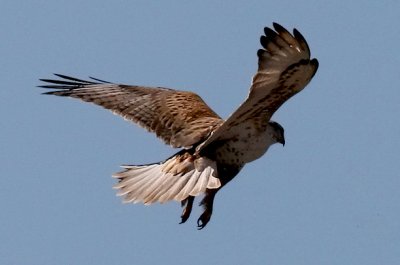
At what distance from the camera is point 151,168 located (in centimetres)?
955

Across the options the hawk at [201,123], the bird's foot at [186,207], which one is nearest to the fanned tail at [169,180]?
the hawk at [201,123]

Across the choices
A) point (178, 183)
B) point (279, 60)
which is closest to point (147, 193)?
point (178, 183)

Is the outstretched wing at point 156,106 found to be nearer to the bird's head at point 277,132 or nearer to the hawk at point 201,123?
the hawk at point 201,123

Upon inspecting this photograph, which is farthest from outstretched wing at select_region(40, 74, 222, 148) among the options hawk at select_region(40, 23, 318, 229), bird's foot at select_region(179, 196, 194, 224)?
bird's foot at select_region(179, 196, 194, 224)

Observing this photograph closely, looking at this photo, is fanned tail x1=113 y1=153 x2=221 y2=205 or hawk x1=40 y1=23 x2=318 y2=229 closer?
hawk x1=40 y1=23 x2=318 y2=229

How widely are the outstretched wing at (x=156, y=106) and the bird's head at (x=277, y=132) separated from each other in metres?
0.53

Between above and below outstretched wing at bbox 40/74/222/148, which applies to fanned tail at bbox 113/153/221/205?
below

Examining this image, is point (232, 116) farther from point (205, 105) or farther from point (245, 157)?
point (205, 105)

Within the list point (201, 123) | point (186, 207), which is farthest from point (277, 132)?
point (186, 207)

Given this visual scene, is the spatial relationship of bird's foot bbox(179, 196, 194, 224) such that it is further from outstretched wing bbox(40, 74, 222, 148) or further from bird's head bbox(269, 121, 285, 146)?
bird's head bbox(269, 121, 285, 146)

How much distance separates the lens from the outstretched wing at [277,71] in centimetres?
802

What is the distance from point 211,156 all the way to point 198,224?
2.23ft

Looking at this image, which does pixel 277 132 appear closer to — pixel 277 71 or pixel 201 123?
pixel 201 123

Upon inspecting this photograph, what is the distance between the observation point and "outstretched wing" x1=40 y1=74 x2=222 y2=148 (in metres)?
9.62
